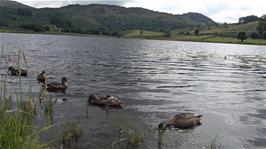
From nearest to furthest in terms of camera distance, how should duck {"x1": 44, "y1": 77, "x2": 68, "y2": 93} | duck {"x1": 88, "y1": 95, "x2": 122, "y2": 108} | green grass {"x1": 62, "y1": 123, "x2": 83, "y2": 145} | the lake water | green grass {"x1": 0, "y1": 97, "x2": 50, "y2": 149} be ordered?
green grass {"x1": 0, "y1": 97, "x2": 50, "y2": 149} < green grass {"x1": 62, "y1": 123, "x2": 83, "y2": 145} < the lake water < duck {"x1": 88, "y1": 95, "x2": 122, "y2": 108} < duck {"x1": 44, "y1": 77, "x2": 68, "y2": 93}

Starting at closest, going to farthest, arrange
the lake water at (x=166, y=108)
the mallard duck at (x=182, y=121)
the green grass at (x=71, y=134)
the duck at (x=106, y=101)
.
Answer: the green grass at (x=71, y=134)
the lake water at (x=166, y=108)
the mallard duck at (x=182, y=121)
the duck at (x=106, y=101)

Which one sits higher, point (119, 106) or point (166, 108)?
point (119, 106)

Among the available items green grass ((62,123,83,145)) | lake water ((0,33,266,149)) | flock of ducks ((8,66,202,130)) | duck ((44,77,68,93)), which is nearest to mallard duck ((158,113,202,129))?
flock of ducks ((8,66,202,130))

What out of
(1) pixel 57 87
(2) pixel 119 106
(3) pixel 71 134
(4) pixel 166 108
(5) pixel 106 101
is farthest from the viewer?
(1) pixel 57 87

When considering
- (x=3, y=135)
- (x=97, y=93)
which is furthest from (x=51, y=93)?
(x=3, y=135)

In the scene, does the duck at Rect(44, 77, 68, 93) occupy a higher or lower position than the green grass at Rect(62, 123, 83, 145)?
higher

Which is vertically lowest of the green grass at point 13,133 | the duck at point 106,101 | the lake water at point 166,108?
the lake water at point 166,108

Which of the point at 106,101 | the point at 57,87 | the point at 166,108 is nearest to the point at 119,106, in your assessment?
the point at 106,101

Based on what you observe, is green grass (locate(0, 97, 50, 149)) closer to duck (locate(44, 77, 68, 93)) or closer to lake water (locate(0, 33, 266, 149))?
lake water (locate(0, 33, 266, 149))

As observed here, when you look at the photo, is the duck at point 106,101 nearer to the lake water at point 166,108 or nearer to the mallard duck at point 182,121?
the lake water at point 166,108

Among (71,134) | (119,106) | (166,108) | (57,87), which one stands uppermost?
(57,87)

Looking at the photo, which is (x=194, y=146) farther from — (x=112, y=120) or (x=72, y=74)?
(x=72, y=74)

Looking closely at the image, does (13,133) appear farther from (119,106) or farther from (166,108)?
(166,108)

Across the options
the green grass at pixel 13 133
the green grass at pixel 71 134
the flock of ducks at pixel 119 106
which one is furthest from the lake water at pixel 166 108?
the green grass at pixel 13 133
